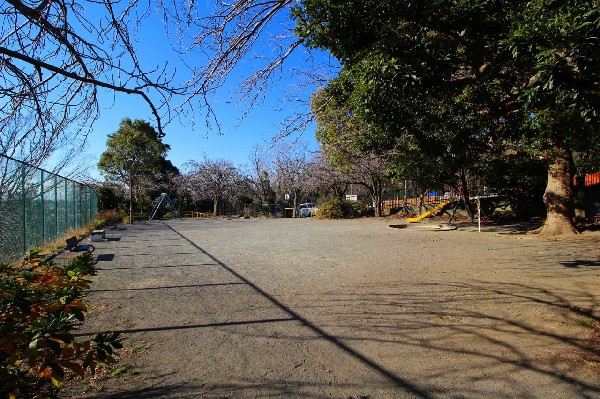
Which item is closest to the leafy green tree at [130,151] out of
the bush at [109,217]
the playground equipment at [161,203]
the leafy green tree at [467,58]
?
the playground equipment at [161,203]

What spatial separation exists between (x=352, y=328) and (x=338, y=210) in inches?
976

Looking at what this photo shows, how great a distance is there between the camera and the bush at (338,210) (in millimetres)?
29016

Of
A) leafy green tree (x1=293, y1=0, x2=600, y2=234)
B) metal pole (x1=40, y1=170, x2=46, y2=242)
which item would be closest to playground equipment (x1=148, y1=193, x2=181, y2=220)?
metal pole (x1=40, y1=170, x2=46, y2=242)

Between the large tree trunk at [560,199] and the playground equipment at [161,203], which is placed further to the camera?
the playground equipment at [161,203]

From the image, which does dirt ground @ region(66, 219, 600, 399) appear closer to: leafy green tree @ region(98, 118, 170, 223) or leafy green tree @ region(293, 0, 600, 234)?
leafy green tree @ region(293, 0, 600, 234)

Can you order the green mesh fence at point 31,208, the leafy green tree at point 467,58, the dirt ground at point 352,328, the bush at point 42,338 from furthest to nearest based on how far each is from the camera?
1. the green mesh fence at point 31,208
2. the leafy green tree at point 467,58
3. the dirt ground at point 352,328
4. the bush at point 42,338

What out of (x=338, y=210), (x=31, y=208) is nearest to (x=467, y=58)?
(x=31, y=208)

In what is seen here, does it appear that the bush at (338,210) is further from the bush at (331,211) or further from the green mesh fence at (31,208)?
the green mesh fence at (31,208)

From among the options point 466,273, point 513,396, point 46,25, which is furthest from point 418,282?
point 46,25

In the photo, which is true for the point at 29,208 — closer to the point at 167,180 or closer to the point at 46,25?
the point at 46,25

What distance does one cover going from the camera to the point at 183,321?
483cm

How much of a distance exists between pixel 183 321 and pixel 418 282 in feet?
13.1

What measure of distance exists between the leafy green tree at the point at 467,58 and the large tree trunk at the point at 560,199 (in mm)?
6528

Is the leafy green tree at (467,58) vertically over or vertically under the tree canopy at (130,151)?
under
